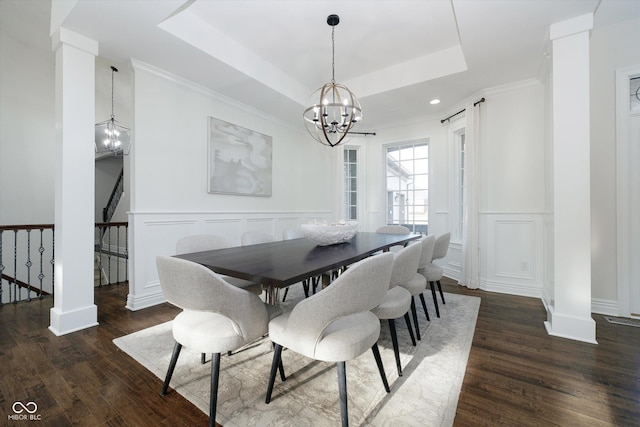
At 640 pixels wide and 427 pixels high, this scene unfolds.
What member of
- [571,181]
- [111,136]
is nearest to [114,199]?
[111,136]

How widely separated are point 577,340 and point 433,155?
319cm

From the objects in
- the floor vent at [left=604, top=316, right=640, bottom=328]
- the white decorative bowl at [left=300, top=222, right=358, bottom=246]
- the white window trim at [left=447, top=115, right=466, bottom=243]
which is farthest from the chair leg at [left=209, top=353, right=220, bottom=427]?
the white window trim at [left=447, top=115, right=466, bottom=243]

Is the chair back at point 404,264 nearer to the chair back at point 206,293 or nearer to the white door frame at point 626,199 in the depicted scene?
the chair back at point 206,293

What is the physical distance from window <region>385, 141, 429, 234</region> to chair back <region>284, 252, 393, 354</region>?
3936 millimetres

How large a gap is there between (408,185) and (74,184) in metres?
4.69

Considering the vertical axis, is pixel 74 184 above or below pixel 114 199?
below

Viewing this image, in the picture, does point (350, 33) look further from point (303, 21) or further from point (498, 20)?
point (498, 20)

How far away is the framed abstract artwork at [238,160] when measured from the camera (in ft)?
11.9

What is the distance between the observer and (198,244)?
2.17m

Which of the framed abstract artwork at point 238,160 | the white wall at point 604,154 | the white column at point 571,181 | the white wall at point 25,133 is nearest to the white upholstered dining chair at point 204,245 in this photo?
the framed abstract artwork at point 238,160

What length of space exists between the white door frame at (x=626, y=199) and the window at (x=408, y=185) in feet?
7.79

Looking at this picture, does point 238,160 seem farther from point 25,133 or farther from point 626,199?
point 626,199

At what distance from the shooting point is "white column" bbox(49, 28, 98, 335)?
2344 millimetres

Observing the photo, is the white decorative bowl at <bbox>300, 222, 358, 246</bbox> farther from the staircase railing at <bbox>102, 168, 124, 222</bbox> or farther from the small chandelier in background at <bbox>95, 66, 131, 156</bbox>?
the staircase railing at <bbox>102, 168, 124, 222</bbox>
